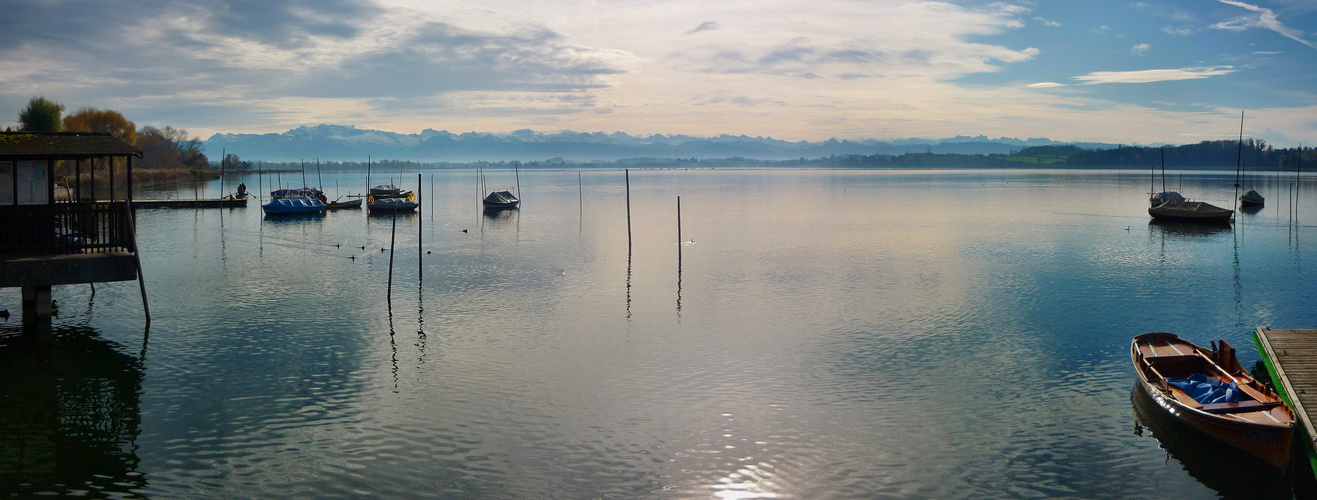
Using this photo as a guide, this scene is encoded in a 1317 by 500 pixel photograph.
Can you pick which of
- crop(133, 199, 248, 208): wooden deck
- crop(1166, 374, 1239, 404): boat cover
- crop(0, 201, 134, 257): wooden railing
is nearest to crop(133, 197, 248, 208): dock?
crop(133, 199, 248, 208): wooden deck

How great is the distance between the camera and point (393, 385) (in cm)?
2139

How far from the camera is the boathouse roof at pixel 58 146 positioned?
23.1 m

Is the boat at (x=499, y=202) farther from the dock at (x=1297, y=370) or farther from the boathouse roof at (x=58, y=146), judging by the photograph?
the dock at (x=1297, y=370)

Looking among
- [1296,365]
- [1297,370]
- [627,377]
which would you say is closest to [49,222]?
[627,377]

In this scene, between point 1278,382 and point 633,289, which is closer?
point 1278,382

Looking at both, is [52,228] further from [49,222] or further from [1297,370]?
[1297,370]

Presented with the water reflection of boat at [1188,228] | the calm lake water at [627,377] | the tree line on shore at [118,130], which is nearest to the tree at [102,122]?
the tree line on shore at [118,130]

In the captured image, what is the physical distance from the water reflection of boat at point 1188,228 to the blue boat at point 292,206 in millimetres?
73306

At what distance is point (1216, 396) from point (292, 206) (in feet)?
252

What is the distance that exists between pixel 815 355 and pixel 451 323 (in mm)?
12265

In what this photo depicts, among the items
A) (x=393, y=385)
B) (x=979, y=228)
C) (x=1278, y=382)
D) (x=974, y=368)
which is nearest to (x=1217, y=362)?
(x=1278, y=382)

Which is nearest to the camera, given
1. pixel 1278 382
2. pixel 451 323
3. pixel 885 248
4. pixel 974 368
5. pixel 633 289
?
pixel 1278 382

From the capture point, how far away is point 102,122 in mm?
126625

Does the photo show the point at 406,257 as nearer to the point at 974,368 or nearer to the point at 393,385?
the point at 393,385
